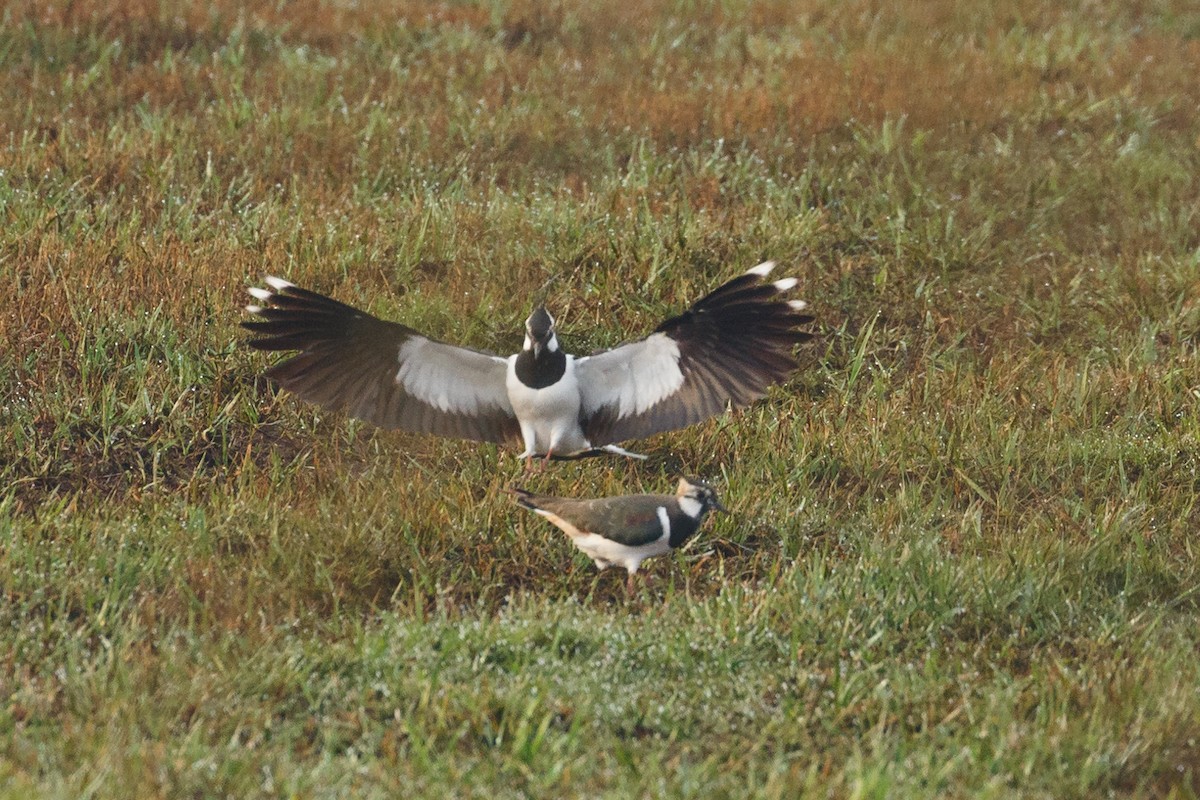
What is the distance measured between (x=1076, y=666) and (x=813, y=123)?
471 cm

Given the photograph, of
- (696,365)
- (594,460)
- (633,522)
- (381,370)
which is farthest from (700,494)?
(381,370)

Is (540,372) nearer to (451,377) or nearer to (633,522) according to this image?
(451,377)

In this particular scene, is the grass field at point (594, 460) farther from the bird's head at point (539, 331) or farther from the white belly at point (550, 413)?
the bird's head at point (539, 331)

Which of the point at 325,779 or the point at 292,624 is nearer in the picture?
the point at 325,779

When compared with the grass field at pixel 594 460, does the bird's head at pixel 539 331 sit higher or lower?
higher

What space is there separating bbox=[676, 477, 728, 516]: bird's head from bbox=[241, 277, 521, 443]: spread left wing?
95cm

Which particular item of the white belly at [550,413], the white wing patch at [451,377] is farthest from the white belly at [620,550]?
the white wing patch at [451,377]

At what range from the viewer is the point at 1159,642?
4.68 metres

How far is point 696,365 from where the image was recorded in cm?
542

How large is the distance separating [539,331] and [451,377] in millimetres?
474

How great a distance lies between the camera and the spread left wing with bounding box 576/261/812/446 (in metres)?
5.27

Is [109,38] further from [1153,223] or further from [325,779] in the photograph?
[325,779]

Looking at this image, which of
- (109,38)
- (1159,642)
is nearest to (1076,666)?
(1159,642)

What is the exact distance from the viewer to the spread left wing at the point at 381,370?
5.41 metres
